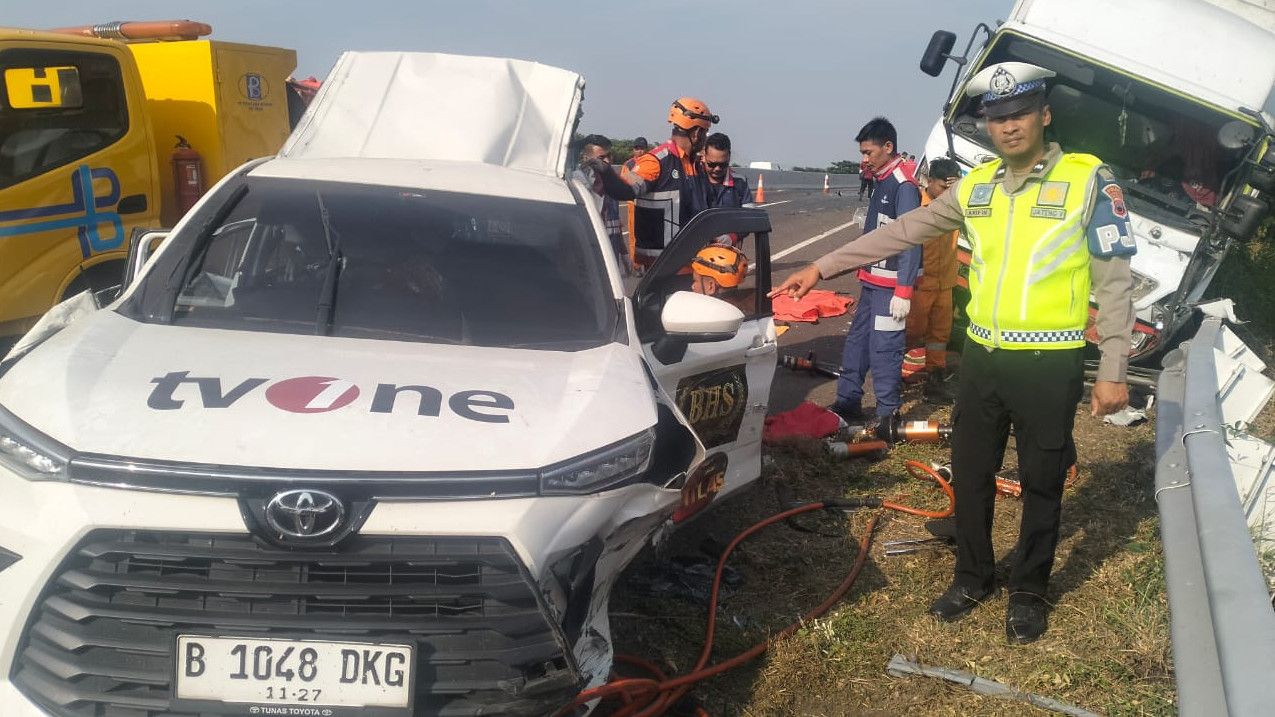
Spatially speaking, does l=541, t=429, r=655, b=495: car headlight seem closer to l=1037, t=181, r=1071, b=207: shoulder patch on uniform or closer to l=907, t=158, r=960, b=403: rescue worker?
l=1037, t=181, r=1071, b=207: shoulder patch on uniform

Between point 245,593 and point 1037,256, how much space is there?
9.57 ft

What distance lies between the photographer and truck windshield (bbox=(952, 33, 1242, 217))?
8945 millimetres

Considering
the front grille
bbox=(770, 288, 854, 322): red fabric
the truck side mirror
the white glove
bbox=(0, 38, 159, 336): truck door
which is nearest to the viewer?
the front grille

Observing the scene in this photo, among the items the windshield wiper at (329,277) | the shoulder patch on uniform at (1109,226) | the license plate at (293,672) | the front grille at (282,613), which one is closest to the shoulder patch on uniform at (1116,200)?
the shoulder patch on uniform at (1109,226)

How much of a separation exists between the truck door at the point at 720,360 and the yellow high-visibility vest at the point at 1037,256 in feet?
3.18

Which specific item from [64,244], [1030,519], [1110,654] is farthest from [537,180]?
[64,244]

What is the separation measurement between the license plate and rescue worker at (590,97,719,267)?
5.35 meters

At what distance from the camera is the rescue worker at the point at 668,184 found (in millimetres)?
7793

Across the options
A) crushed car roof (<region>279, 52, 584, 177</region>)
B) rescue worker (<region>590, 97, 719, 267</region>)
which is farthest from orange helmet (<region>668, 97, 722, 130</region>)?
crushed car roof (<region>279, 52, 584, 177</region>)

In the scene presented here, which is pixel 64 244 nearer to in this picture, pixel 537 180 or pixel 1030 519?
pixel 537 180

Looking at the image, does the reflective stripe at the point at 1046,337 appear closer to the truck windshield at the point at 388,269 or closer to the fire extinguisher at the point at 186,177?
the truck windshield at the point at 388,269

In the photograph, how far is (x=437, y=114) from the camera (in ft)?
17.5

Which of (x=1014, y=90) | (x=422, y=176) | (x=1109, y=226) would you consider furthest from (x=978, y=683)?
(x=422, y=176)

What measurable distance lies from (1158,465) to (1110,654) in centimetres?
75
